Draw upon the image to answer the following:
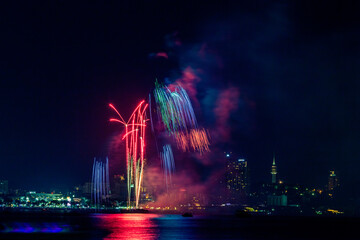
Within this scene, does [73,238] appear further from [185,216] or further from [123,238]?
[185,216]

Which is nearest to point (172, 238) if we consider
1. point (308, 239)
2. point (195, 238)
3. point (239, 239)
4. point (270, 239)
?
point (195, 238)

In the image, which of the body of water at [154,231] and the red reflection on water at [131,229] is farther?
the body of water at [154,231]

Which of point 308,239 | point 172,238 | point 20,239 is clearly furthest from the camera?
point 308,239

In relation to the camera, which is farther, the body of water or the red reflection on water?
the body of water

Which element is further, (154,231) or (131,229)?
(131,229)

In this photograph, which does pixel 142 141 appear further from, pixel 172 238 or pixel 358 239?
pixel 358 239

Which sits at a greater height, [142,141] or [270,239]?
[142,141]

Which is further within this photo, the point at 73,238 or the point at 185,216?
the point at 185,216

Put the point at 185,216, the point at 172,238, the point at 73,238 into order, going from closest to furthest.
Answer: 1. the point at 73,238
2. the point at 172,238
3. the point at 185,216

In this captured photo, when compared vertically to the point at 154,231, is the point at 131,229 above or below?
below

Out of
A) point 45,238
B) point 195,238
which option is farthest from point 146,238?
point 45,238
